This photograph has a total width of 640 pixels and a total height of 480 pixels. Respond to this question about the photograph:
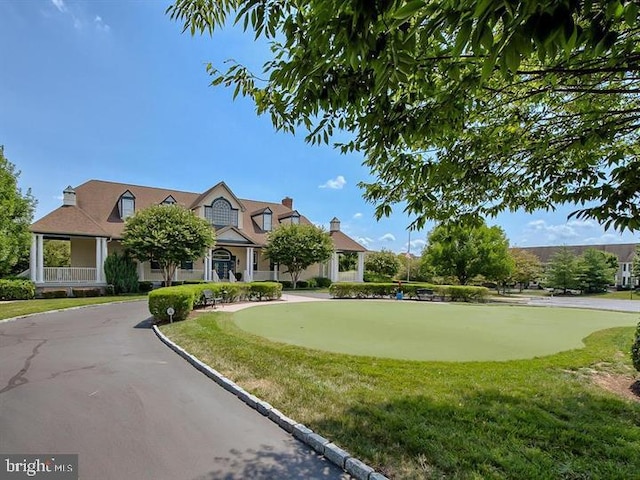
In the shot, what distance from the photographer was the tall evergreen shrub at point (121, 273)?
23.1 metres

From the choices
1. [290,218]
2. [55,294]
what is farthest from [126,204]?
[290,218]

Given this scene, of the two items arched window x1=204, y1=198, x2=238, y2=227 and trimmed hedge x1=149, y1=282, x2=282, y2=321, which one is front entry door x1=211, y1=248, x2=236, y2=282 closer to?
arched window x1=204, y1=198, x2=238, y2=227

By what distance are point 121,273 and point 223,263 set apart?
9346 millimetres

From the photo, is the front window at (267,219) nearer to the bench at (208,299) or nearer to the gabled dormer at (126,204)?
the gabled dormer at (126,204)

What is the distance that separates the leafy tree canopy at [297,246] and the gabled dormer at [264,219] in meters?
3.97

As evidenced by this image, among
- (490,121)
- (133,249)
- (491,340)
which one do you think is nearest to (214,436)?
(490,121)

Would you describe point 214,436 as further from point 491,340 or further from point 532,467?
point 491,340

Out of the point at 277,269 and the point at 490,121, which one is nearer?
the point at 490,121

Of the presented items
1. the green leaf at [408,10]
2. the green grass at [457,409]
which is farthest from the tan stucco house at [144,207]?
the green leaf at [408,10]

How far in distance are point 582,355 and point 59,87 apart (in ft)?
58.7

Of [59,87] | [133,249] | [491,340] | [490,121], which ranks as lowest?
[491,340]

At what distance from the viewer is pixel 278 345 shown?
8453 millimetres

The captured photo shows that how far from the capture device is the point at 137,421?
4520 millimetres

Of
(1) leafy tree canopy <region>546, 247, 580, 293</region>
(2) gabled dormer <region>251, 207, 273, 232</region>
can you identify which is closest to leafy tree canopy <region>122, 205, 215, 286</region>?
(2) gabled dormer <region>251, 207, 273, 232</region>
